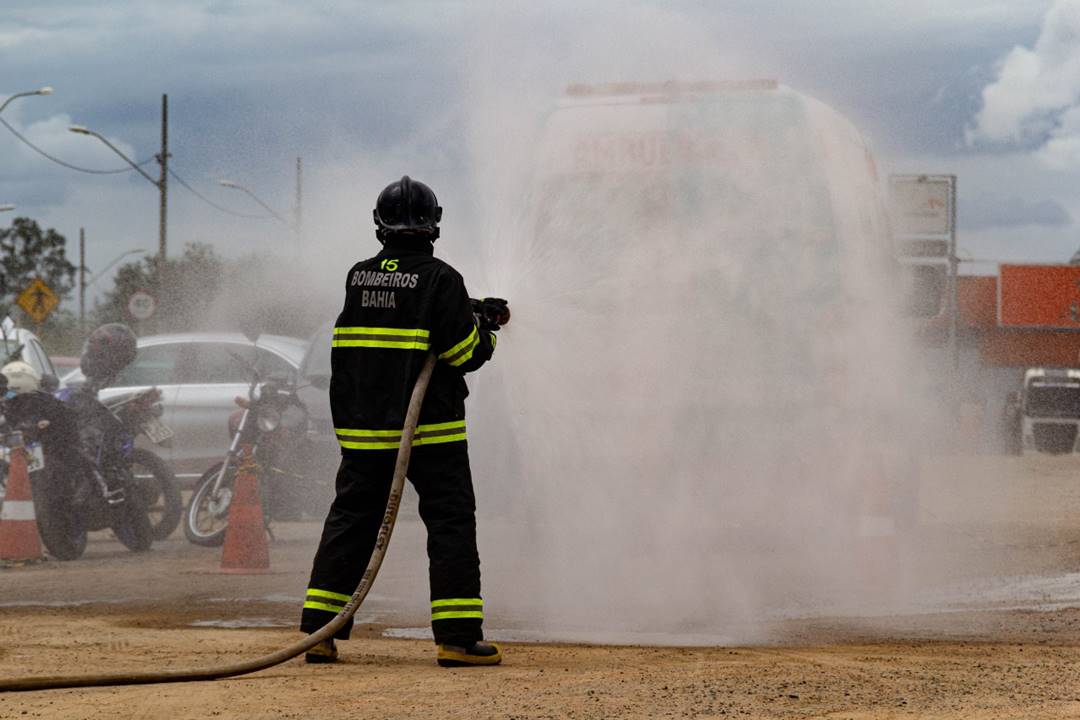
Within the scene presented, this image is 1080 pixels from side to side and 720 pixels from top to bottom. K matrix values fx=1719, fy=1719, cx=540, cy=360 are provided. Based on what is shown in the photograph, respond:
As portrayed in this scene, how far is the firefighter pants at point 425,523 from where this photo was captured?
20.8 feet

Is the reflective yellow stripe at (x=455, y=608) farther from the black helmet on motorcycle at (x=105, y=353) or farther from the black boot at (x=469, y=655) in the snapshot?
the black helmet on motorcycle at (x=105, y=353)

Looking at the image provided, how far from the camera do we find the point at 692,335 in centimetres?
878

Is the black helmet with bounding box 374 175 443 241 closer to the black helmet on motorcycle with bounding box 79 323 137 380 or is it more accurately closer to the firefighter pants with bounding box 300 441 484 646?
the firefighter pants with bounding box 300 441 484 646

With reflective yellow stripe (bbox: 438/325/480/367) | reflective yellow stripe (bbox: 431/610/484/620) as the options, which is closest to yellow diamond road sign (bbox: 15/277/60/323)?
reflective yellow stripe (bbox: 438/325/480/367)

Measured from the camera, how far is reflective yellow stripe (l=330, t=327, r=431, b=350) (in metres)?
6.29

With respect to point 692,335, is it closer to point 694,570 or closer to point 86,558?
point 694,570

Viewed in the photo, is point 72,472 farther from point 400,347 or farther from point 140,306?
point 140,306

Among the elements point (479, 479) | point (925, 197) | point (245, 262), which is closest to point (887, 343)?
point (479, 479)

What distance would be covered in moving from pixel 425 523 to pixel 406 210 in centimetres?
118

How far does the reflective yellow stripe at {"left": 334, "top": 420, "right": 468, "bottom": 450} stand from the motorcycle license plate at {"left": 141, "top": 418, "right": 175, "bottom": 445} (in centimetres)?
661

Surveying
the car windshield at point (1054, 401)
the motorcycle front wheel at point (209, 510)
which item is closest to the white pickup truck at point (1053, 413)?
the car windshield at point (1054, 401)

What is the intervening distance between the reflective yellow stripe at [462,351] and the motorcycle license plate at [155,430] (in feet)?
22.4

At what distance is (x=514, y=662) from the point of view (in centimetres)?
634

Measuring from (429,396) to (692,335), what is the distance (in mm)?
2676
